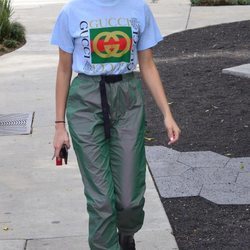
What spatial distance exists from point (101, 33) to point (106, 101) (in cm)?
36

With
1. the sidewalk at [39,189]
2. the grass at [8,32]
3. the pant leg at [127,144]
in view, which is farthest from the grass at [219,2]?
the pant leg at [127,144]

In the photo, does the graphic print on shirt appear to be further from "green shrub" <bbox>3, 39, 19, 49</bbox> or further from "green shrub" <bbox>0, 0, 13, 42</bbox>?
"green shrub" <bbox>0, 0, 13, 42</bbox>

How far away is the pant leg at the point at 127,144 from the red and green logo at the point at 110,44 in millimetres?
154

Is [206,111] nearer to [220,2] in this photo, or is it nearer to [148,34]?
[148,34]

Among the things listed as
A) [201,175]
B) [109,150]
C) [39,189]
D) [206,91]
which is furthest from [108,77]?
[206,91]

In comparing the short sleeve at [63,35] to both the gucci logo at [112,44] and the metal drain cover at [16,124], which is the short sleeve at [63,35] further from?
the metal drain cover at [16,124]

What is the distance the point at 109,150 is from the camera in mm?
4480

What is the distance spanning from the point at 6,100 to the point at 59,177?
3.27 m

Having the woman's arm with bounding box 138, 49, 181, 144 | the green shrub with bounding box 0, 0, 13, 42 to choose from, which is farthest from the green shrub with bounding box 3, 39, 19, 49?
the woman's arm with bounding box 138, 49, 181, 144

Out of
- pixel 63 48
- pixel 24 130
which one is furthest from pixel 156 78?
pixel 24 130

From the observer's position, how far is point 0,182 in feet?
22.1

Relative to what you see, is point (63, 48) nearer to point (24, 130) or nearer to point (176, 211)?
point (176, 211)

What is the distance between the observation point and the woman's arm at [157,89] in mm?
4496

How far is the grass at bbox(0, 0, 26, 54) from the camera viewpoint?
45.6 ft
